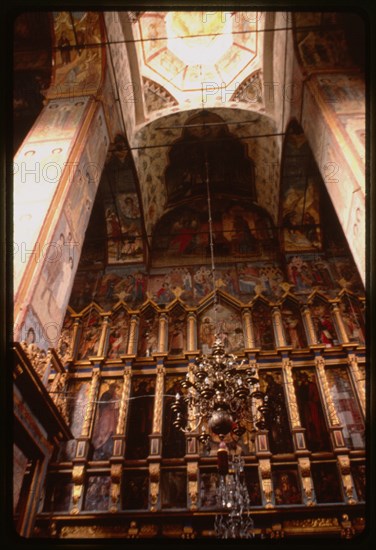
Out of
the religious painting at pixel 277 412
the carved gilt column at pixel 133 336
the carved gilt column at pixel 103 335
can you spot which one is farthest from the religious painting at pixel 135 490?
the carved gilt column at pixel 103 335

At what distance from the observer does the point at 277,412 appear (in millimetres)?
8930

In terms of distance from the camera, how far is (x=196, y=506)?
7.73m

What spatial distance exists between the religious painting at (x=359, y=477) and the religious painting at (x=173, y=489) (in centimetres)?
289

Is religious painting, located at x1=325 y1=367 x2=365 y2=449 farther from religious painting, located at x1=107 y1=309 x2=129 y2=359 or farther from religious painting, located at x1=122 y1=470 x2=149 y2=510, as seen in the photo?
religious painting, located at x1=107 y1=309 x2=129 y2=359

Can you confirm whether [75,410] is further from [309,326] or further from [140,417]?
[309,326]

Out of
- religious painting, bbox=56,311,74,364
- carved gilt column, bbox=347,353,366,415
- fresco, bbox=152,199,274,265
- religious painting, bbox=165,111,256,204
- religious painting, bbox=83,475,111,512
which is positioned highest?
religious painting, bbox=165,111,256,204

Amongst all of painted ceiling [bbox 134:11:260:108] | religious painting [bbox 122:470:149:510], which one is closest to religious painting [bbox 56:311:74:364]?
religious painting [bbox 122:470:149:510]

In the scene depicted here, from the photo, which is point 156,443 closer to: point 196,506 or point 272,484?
point 196,506

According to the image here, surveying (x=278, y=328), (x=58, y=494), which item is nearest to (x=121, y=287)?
(x=278, y=328)

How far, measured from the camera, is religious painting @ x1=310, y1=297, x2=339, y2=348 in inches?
408

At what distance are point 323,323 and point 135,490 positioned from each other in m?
5.43

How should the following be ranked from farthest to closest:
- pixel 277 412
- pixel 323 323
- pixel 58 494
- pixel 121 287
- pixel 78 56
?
1. pixel 121 287
2. pixel 323 323
3. pixel 78 56
4. pixel 277 412
5. pixel 58 494

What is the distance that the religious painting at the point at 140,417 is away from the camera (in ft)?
28.6

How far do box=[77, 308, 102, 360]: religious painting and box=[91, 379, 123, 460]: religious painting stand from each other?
3.16 feet
